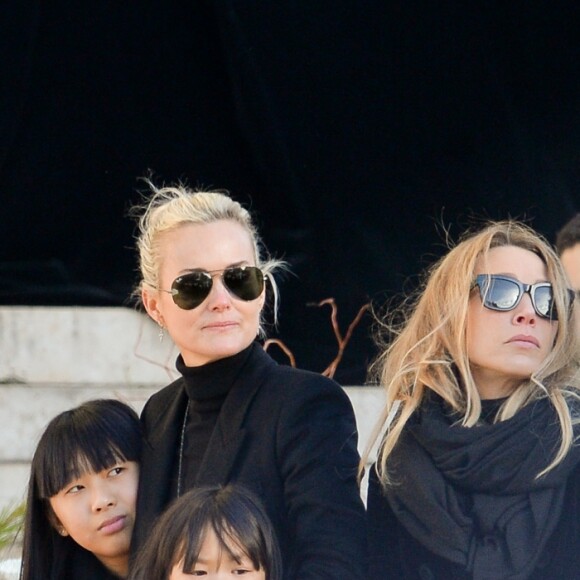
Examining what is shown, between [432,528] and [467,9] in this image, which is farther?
[467,9]

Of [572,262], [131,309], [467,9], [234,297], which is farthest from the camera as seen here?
[131,309]

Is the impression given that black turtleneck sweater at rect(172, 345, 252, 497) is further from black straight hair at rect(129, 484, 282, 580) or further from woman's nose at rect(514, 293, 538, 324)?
woman's nose at rect(514, 293, 538, 324)

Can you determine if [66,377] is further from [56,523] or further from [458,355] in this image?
[458,355]

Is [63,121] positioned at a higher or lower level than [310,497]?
higher

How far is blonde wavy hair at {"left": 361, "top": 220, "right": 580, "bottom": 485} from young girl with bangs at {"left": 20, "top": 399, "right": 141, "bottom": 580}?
48 centimetres

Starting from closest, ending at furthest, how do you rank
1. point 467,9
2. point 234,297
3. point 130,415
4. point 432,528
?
point 432,528 → point 234,297 → point 130,415 → point 467,9

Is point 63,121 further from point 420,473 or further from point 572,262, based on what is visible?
point 420,473

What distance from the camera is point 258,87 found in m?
4.07

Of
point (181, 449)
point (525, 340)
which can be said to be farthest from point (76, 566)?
point (525, 340)

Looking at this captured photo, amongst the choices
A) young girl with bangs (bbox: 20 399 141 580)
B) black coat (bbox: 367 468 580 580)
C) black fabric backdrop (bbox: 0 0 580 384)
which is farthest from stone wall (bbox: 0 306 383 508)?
black coat (bbox: 367 468 580 580)

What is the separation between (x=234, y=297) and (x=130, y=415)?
1.24 feet

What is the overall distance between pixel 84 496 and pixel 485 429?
794mm

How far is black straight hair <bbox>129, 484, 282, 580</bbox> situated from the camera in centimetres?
240

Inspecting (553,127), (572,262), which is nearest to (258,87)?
(553,127)
